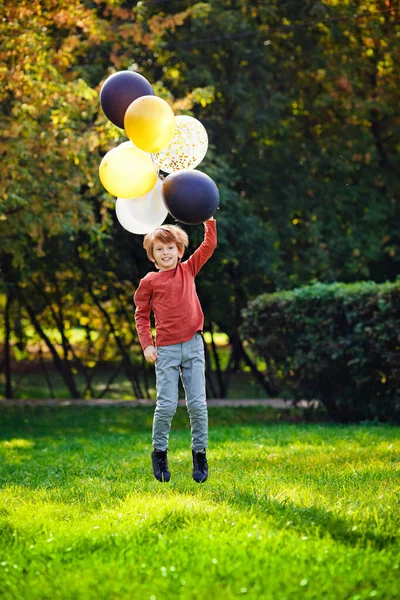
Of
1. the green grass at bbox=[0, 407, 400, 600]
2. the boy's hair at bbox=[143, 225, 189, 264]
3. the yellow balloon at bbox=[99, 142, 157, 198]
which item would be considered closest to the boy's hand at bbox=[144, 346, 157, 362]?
the boy's hair at bbox=[143, 225, 189, 264]

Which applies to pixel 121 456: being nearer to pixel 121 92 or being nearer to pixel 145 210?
pixel 145 210

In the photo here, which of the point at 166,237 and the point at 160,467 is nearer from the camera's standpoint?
the point at 166,237

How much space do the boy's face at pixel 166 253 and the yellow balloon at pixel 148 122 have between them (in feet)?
2.15

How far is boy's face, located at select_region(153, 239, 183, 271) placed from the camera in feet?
17.0

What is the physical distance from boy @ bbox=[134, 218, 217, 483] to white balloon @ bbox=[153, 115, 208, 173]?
526 millimetres

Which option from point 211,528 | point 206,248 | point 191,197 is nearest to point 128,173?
point 191,197

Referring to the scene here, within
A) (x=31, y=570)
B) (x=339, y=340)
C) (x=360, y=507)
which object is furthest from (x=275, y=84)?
(x=31, y=570)

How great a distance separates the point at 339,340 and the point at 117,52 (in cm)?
620

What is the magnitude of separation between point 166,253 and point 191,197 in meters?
0.43

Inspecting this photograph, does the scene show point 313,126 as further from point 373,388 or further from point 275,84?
point 373,388

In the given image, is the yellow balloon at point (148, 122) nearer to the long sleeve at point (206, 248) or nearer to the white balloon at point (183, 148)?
the white balloon at point (183, 148)

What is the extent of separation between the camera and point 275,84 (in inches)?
583

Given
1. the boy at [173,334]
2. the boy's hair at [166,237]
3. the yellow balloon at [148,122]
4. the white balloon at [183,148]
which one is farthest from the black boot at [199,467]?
the yellow balloon at [148,122]

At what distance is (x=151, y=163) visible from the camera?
542cm
